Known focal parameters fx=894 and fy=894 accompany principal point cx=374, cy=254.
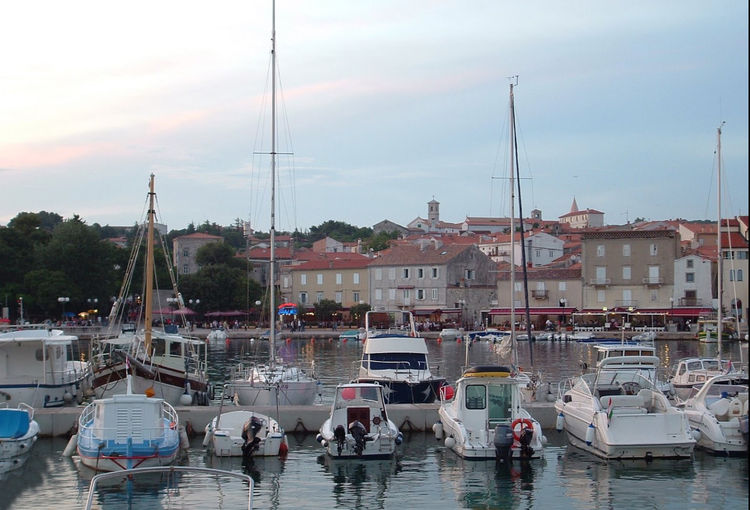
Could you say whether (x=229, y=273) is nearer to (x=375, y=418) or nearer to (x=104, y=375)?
(x=104, y=375)

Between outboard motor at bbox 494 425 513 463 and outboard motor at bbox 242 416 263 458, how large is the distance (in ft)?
20.3

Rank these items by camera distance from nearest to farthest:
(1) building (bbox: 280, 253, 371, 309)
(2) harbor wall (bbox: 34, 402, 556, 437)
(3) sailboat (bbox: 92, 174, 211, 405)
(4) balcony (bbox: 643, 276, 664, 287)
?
(2) harbor wall (bbox: 34, 402, 556, 437), (3) sailboat (bbox: 92, 174, 211, 405), (4) balcony (bbox: 643, 276, 664, 287), (1) building (bbox: 280, 253, 371, 309)

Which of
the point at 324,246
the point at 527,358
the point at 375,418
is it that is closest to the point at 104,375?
the point at 375,418

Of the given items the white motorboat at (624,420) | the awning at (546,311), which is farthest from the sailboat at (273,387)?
the awning at (546,311)

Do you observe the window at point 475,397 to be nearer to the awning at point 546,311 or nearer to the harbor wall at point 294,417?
the harbor wall at point 294,417

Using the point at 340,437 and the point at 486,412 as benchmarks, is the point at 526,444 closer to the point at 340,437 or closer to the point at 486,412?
the point at 486,412

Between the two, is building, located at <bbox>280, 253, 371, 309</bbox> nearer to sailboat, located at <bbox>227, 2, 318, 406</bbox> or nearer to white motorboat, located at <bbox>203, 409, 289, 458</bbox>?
sailboat, located at <bbox>227, 2, 318, 406</bbox>

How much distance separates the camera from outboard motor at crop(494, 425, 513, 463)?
2219 cm

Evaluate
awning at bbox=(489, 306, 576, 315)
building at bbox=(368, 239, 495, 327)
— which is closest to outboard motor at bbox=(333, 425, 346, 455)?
awning at bbox=(489, 306, 576, 315)

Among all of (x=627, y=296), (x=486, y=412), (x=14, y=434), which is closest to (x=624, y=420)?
(x=486, y=412)

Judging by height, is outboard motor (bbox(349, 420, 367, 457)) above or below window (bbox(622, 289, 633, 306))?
below

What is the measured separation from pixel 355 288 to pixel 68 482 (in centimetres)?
7808

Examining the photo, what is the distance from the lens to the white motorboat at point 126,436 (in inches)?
829

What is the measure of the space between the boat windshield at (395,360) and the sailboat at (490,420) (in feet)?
30.1
